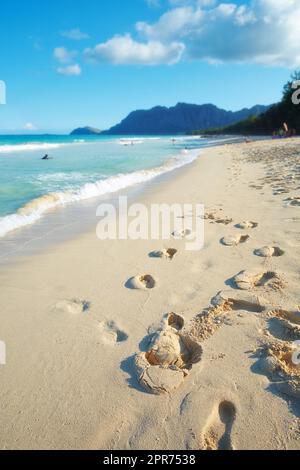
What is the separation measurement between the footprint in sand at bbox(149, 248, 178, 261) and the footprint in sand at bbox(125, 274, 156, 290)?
50 centimetres

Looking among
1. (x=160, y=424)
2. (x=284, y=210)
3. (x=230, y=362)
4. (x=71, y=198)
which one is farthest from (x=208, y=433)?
(x=71, y=198)

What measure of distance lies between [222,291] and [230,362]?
84cm

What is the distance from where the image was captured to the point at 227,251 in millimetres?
3613

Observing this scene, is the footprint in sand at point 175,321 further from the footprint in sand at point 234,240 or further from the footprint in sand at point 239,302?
the footprint in sand at point 234,240

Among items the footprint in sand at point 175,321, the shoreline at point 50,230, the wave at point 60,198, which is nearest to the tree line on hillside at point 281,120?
the wave at point 60,198

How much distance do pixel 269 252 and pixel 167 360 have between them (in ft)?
6.40

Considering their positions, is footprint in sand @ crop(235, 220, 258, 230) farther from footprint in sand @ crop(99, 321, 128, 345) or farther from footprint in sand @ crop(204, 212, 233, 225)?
footprint in sand @ crop(99, 321, 128, 345)

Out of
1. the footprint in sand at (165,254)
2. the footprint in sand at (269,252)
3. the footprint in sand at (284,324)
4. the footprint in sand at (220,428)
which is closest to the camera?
the footprint in sand at (220,428)

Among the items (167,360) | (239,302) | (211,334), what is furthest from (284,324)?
(167,360)

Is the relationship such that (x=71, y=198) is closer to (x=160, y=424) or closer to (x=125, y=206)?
(x=125, y=206)

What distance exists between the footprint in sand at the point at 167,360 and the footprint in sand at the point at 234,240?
1802 mm

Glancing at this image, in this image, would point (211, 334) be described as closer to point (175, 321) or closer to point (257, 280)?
point (175, 321)

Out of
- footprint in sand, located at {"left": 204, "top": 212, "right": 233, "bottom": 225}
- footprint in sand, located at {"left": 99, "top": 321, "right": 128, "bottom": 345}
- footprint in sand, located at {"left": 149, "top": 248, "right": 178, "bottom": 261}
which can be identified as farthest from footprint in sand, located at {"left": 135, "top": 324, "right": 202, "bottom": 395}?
footprint in sand, located at {"left": 204, "top": 212, "right": 233, "bottom": 225}

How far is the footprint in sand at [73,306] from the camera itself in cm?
261
